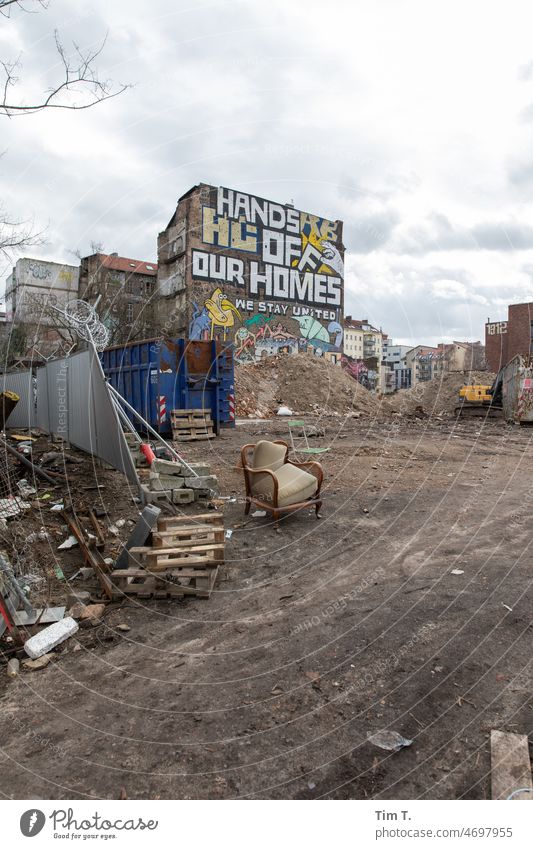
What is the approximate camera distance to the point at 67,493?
23.7 feet

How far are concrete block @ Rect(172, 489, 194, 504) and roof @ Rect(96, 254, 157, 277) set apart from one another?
2483 cm

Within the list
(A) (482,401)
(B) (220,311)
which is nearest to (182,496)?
(A) (482,401)

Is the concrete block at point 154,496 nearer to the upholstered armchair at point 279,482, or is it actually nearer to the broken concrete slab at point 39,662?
the upholstered armchair at point 279,482

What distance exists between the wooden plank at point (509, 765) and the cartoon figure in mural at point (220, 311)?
1249 inches

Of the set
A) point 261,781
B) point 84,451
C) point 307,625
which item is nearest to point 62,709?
point 261,781

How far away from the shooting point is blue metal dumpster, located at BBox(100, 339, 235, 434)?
514 inches

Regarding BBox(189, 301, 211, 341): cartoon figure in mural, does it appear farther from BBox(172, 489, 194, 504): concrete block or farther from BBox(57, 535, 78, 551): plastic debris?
BBox(57, 535, 78, 551): plastic debris

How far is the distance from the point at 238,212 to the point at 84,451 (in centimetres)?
2809

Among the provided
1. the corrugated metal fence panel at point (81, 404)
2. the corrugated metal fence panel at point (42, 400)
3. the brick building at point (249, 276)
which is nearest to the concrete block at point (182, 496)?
the corrugated metal fence panel at point (81, 404)

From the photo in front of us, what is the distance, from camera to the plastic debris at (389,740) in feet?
7.71

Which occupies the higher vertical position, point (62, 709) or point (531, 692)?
point (531, 692)
